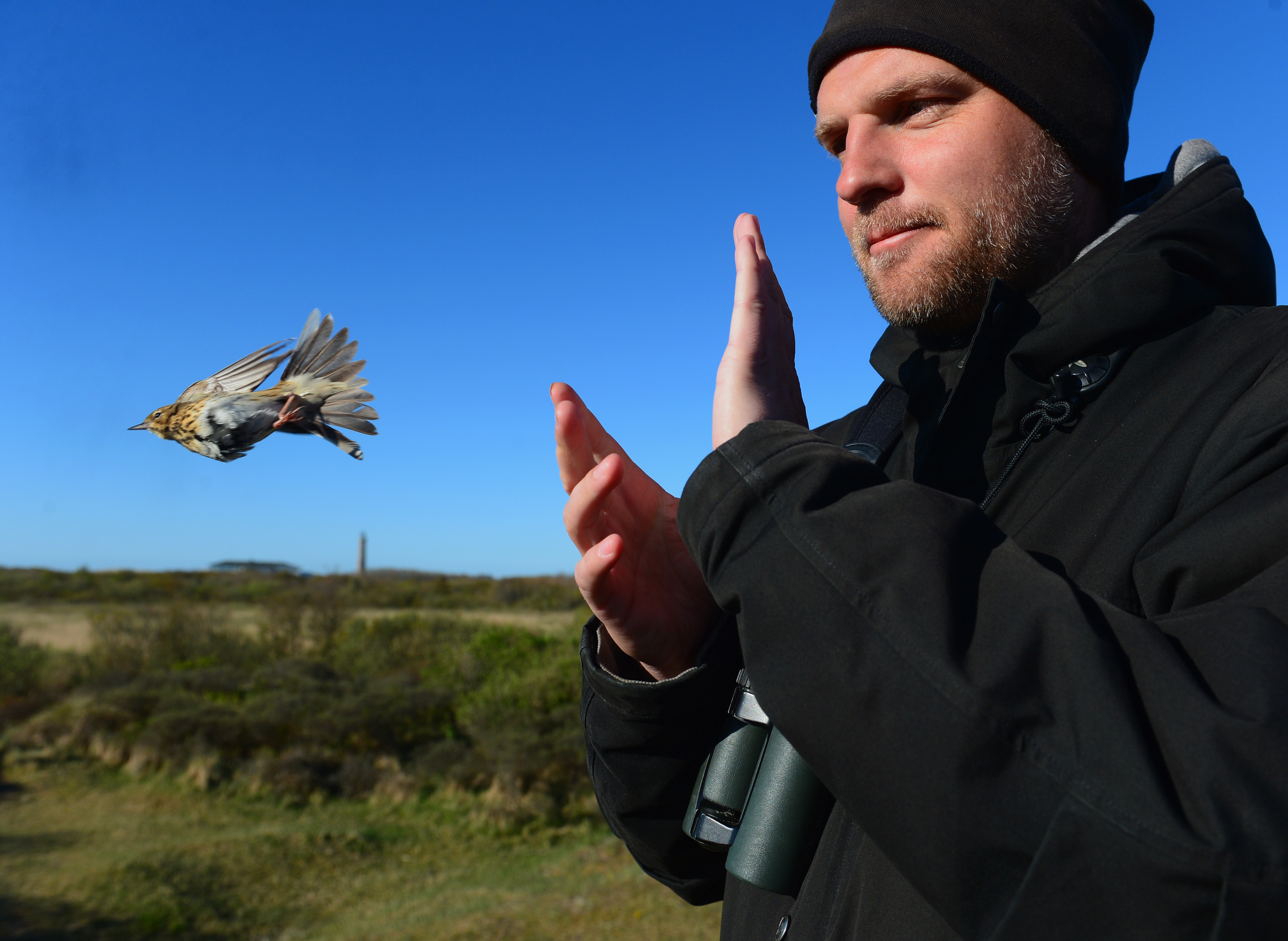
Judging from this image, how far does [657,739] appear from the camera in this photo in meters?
1.62

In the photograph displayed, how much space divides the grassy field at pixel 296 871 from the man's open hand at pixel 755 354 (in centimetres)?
848

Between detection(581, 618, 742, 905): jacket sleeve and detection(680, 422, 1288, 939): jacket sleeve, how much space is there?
1.73 feet

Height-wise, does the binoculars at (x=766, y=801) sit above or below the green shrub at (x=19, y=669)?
above

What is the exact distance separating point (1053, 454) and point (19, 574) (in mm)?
34882

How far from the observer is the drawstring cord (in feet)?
4.44

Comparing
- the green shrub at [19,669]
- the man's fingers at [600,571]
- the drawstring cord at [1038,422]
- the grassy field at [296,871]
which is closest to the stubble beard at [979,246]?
the drawstring cord at [1038,422]

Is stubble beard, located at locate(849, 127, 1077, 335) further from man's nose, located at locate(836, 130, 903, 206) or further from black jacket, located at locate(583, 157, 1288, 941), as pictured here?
black jacket, located at locate(583, 157, 1288, 941)

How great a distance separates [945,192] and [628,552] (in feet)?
2.98

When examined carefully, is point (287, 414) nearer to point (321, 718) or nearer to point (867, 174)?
point (867, 174)

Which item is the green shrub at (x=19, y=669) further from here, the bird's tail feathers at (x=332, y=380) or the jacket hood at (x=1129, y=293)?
the jacket hood at (x=1129, y=293)

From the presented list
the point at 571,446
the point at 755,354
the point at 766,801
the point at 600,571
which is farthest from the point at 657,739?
the point at 755,354

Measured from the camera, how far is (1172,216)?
1407 mm

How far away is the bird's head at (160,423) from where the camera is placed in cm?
110

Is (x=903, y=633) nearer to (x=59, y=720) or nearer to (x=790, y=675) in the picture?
(x=790, y=675)
